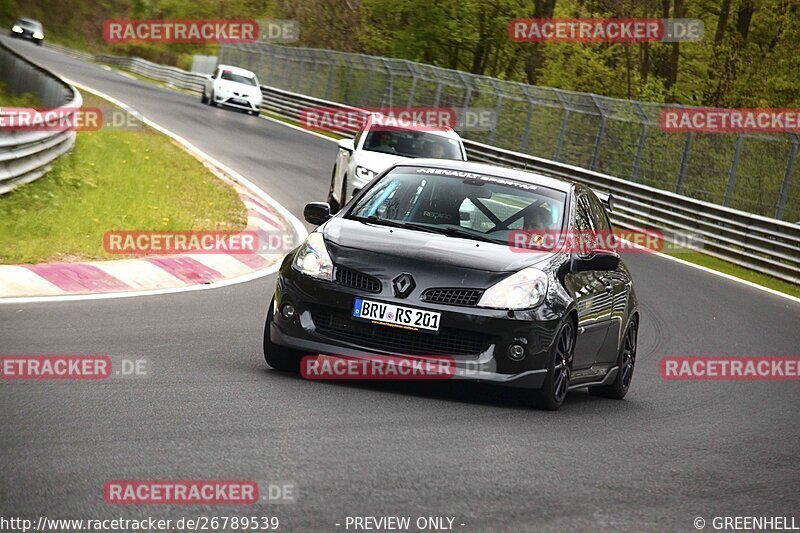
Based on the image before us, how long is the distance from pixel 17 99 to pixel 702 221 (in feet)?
43.4

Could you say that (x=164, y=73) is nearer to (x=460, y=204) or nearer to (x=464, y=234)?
(x=460, y=204)

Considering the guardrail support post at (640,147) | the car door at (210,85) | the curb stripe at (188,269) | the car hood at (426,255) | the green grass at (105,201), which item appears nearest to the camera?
the car hood at (426,255)

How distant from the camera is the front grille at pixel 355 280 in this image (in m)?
7.71

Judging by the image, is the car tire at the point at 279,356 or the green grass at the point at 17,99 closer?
the car tire at the point at 279,356

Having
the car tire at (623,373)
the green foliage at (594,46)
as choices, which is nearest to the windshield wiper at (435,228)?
the car tire at (623,373)

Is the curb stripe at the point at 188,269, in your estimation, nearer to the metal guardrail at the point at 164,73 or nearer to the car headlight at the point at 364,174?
the car headlight at the point at 364,174

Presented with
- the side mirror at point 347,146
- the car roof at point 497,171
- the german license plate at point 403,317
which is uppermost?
the car roof at point 497,171

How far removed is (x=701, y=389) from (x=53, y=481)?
6739 millimetres

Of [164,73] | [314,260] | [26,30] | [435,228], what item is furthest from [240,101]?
[26,30]

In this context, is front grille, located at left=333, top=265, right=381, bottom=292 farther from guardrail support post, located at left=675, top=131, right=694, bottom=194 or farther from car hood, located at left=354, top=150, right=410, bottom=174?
guardrail support post, located at left=675, top=131, right=694, bottom=194

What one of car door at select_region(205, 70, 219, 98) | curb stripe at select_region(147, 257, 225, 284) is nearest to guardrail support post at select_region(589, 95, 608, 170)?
car door at select_region(205, 70, 219, 98)

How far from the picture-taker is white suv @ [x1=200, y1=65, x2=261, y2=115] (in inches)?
1641

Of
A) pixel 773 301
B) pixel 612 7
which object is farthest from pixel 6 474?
pixel 612 7

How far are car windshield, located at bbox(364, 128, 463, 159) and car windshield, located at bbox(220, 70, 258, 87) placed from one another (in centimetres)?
2345
